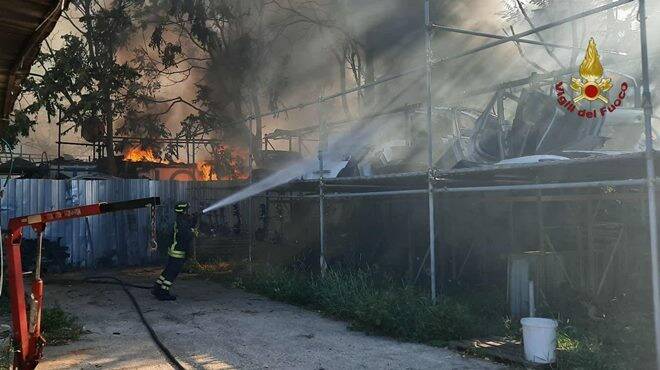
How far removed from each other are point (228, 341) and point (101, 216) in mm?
9160

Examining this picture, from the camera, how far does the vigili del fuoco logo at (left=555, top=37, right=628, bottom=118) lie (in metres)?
6.36

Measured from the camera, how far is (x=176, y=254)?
916 cm

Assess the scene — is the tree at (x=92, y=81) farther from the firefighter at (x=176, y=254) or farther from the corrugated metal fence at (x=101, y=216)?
the firefighter at (x=176, y=254)

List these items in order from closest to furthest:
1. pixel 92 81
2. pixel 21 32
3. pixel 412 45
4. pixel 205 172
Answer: pixel 21 32, pixel 92 81, pixel 412 45, pixel 205 172

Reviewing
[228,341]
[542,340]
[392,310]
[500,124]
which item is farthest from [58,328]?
[500,124]

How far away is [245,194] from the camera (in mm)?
11664

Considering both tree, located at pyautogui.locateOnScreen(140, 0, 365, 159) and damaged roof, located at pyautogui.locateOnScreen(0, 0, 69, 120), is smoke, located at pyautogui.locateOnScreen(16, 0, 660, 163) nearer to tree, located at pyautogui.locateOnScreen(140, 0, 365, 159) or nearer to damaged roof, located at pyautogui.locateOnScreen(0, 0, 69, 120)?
tree, located at pyautogui.locateOnScreen(140, 0, 365, 159)

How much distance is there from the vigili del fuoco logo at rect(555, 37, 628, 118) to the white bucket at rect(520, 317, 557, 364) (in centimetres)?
276

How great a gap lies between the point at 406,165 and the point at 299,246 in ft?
11.6

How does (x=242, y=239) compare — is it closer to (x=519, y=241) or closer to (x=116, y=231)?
(x=116, y=231)

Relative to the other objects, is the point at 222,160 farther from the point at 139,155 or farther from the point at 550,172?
the point at 550,172

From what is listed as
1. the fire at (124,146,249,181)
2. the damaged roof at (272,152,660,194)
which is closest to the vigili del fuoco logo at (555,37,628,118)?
the damaged roof at (272,152,660,194)

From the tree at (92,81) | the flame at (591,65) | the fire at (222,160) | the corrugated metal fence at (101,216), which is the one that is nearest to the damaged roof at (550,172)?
the flame at (591,65)

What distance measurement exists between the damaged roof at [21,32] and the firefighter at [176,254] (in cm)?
543
